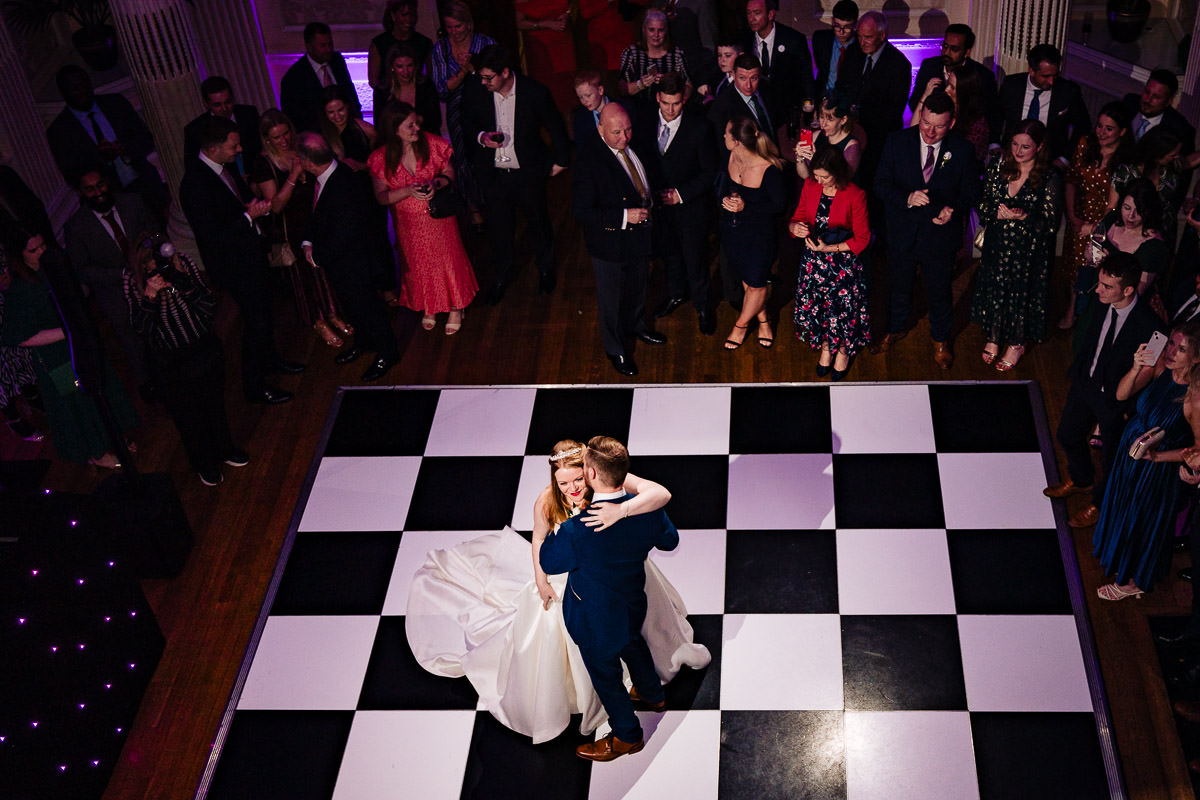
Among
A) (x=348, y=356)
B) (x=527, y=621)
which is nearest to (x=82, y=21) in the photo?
(x=348, y=356)

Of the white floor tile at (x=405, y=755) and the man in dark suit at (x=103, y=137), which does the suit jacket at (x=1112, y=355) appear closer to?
the white floor tile at (x=405, y=755)

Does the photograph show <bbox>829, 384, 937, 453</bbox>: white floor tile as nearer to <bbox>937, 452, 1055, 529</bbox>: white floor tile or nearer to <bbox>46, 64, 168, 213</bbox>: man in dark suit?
<bbox>937, 452, 1055, 529</bbox>: white floor tile

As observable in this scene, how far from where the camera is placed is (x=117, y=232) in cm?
520

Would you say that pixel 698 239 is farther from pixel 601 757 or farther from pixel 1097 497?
pixel 601 757

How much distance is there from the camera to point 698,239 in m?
5.72

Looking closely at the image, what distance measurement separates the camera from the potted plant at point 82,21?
7941 millimetres

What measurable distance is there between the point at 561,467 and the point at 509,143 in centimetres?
297

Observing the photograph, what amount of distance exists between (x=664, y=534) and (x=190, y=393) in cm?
253

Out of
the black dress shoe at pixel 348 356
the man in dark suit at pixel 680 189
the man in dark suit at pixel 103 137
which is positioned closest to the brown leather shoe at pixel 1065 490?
the man in dark suit at pixel 680 189

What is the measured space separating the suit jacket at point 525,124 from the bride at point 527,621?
228 cm

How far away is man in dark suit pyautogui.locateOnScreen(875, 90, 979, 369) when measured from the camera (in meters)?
5.07

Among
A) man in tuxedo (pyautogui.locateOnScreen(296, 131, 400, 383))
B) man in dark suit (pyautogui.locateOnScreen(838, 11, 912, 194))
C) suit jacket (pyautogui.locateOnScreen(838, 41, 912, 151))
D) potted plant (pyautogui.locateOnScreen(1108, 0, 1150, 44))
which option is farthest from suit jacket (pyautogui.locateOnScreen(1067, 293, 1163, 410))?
potted plant (pyautogui.locateOnScreen(1108, 0, 1150, 44))

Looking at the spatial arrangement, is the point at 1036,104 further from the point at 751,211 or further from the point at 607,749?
the point at 607,749

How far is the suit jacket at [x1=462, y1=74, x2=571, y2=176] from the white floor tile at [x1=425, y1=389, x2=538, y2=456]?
124 centimetres
